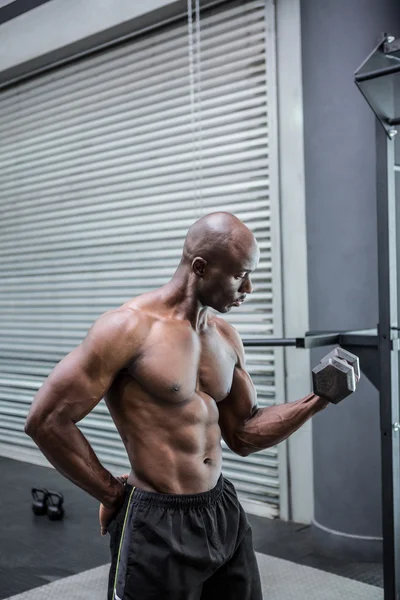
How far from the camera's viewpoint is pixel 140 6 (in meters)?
4.47

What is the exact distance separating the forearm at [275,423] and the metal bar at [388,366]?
87cm

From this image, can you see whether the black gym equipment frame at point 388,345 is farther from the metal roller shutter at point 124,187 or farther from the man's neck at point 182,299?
the metal roller shutter at point 124,187

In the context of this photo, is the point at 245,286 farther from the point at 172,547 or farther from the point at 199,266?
the point at 172,547

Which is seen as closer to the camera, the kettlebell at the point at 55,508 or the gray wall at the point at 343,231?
the gray wall at the point at 343,231

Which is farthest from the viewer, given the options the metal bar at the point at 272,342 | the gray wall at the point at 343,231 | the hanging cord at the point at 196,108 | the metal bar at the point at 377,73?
the hanging cord at the point at 196,108

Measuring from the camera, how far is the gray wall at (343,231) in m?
3.38

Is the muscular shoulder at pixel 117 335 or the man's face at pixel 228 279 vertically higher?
the man's face at pixel 228 279

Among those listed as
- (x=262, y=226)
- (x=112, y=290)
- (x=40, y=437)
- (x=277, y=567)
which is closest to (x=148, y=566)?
(x=40, y=437)

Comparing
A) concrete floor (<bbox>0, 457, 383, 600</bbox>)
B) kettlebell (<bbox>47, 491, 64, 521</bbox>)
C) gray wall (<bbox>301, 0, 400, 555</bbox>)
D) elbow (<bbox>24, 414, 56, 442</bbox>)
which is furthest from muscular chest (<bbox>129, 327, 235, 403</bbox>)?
kettlebell (<bbox>47, 491, 64, 521</bbox>)

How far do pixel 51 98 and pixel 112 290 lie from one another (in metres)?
1.64

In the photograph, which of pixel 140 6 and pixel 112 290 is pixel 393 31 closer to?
pixel 140 6

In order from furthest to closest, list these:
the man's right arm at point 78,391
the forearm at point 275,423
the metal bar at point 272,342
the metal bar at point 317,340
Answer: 1. the metal bar at point 272,342
2. the metal bar at point 317,340
3. the forearm at point 275,423
4. the man's right arm at point 78,391

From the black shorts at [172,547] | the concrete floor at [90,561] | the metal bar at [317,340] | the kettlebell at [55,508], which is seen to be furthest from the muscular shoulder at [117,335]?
the kettlebell at [55,508]

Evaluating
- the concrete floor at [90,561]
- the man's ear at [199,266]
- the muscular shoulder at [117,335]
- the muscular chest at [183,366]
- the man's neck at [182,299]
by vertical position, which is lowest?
the concrete floor at [90,561]
